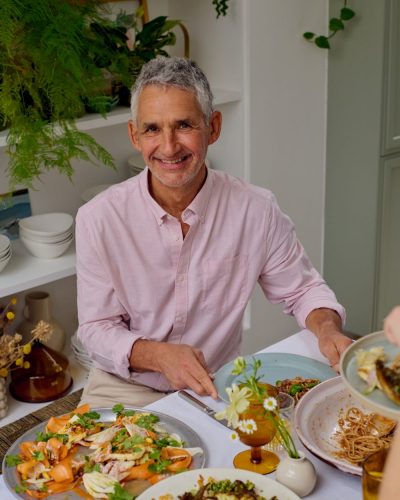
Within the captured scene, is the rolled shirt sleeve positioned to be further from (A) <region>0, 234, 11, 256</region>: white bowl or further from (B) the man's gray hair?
(A) <region>0, 234, 11, 256</region>: white bowl

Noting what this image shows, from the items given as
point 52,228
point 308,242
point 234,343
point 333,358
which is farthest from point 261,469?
point 308,242

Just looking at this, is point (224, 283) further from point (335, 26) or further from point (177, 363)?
point (335, 26)

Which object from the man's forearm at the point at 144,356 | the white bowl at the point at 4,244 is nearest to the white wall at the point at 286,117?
the white bowl at the point at 4,244

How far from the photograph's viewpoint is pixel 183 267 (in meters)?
2.06

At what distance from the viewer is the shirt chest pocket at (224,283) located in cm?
208

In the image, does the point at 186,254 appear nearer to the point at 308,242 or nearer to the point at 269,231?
the point at 269,231

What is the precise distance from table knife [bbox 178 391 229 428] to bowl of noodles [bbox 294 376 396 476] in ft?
0.55

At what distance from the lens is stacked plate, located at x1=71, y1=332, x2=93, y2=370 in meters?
3.05

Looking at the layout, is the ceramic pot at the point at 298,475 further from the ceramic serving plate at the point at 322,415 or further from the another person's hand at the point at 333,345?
the another person's hand at the point at 333,345

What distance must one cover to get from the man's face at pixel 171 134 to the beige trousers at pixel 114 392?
51 cm

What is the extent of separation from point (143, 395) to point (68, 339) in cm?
132

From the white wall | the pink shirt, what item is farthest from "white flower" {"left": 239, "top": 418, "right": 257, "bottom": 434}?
the white wall

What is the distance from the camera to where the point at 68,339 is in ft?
10.8

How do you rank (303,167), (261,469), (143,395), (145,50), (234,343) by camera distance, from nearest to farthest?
(261,469), (143,395), (234,343), (145,50), (303,167)
